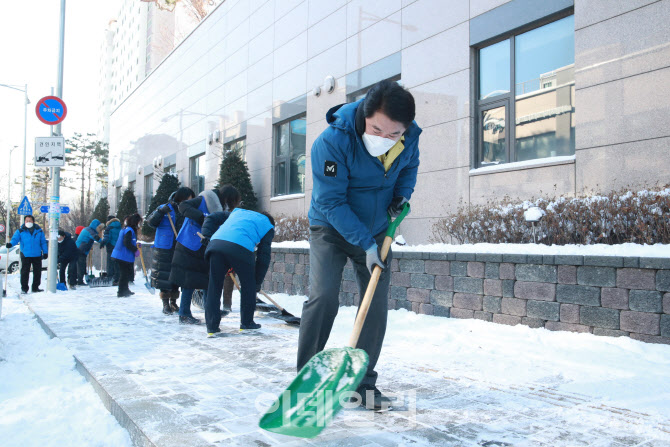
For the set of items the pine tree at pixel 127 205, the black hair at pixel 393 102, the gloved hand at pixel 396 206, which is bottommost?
the gloved hand at pixel 396 206

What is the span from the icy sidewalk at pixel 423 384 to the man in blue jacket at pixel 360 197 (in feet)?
1.43

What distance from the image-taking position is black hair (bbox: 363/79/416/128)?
2.54 metres

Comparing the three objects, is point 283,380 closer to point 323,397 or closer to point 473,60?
point 323,397

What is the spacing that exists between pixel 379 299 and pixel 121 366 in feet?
6.92

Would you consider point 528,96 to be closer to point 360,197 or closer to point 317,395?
point 360,197

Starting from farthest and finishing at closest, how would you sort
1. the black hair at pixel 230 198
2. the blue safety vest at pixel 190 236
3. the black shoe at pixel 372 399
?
the blue safety vest at pixel 190 236
the black hair at pixel 230 198
the black shoe at pixel 372 399

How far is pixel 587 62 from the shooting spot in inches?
260

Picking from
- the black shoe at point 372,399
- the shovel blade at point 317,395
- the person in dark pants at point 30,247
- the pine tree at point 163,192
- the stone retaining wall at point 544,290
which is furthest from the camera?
the pine tree at point 163,192

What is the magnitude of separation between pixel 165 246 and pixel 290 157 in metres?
6.31

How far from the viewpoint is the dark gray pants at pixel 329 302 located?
2.84 m

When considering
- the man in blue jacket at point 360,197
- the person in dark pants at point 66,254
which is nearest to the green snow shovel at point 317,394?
the man in blue jacket at point 360,197

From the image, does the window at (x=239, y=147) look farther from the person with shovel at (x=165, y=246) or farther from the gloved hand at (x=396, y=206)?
the gloved hand at (x=396, y=206)

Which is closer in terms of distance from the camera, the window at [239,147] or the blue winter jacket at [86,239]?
the blue winter jacket at [86,239]

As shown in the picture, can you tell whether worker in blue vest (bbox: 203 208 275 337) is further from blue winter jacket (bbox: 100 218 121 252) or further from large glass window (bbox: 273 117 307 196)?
blue winter jacket (bbox: 100 218 121 252)
